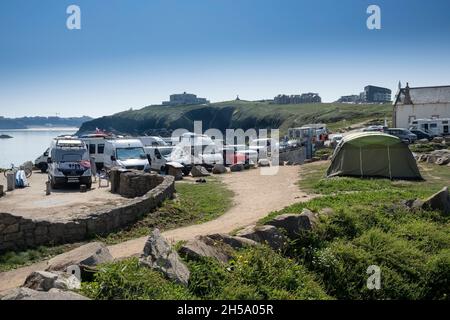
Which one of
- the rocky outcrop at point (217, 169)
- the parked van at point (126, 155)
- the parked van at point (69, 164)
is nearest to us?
the parked van at point (69, 164)

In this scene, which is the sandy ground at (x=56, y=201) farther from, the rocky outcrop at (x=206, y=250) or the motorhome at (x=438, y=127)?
the motorhome at (x=438, y=127)

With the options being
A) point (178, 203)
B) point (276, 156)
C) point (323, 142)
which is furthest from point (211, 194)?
point (323, 142)

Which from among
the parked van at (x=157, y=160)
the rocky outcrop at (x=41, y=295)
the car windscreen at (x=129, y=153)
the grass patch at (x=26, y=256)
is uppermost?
the car windscreen at (x=129, y=153)

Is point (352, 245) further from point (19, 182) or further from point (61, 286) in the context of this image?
point (19, 182)

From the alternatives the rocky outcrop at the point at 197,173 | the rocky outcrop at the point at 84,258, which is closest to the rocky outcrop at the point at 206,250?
the rocky outcrop at the point at 84,258

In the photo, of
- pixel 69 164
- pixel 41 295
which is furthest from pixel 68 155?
pixel 41 295

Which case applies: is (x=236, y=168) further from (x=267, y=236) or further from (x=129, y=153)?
(x=267, y=236)

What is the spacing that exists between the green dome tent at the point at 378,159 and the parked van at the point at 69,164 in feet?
39.8

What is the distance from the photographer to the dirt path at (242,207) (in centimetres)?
959

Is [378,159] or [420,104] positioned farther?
[420,104]

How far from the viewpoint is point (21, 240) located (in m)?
10.6

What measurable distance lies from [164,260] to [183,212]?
24.6ft

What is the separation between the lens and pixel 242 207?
15.4 meters
